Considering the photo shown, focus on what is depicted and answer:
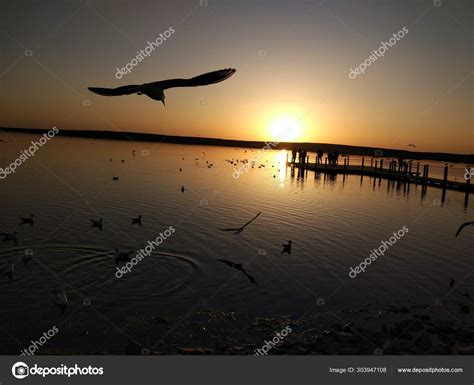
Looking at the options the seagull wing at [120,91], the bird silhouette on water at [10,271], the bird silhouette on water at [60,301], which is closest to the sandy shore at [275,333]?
the bird silhouette on water at [60,301]

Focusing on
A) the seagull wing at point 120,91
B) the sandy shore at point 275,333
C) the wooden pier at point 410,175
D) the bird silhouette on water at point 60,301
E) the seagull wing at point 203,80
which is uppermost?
the seagull wing at point 203,80

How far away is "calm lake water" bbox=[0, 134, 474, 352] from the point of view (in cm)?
945

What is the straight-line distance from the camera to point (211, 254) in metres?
13.4

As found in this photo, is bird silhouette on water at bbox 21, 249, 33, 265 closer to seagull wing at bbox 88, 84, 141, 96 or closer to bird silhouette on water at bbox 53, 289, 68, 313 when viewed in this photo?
bird silhouette on water at bbox 53, 289, 68, 313

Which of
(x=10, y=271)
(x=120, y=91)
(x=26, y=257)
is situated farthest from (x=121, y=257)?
(x=120, y=91)

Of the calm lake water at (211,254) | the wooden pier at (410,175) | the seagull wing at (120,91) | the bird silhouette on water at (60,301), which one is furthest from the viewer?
the wooden pier at (410,175)

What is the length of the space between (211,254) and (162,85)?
299 inches

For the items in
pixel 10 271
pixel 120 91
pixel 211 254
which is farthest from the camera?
pixel 211 254

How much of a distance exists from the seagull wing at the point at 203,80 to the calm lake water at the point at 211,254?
16.7 ft

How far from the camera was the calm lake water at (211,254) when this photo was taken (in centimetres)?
945

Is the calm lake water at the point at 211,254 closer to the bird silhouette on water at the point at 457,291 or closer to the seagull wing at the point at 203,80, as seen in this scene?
the bird silhouette on water at the point at 457,291

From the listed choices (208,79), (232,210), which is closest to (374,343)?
(208,79)

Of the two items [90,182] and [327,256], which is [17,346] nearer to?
[327,256]

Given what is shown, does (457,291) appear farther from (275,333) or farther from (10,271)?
(10,271)
